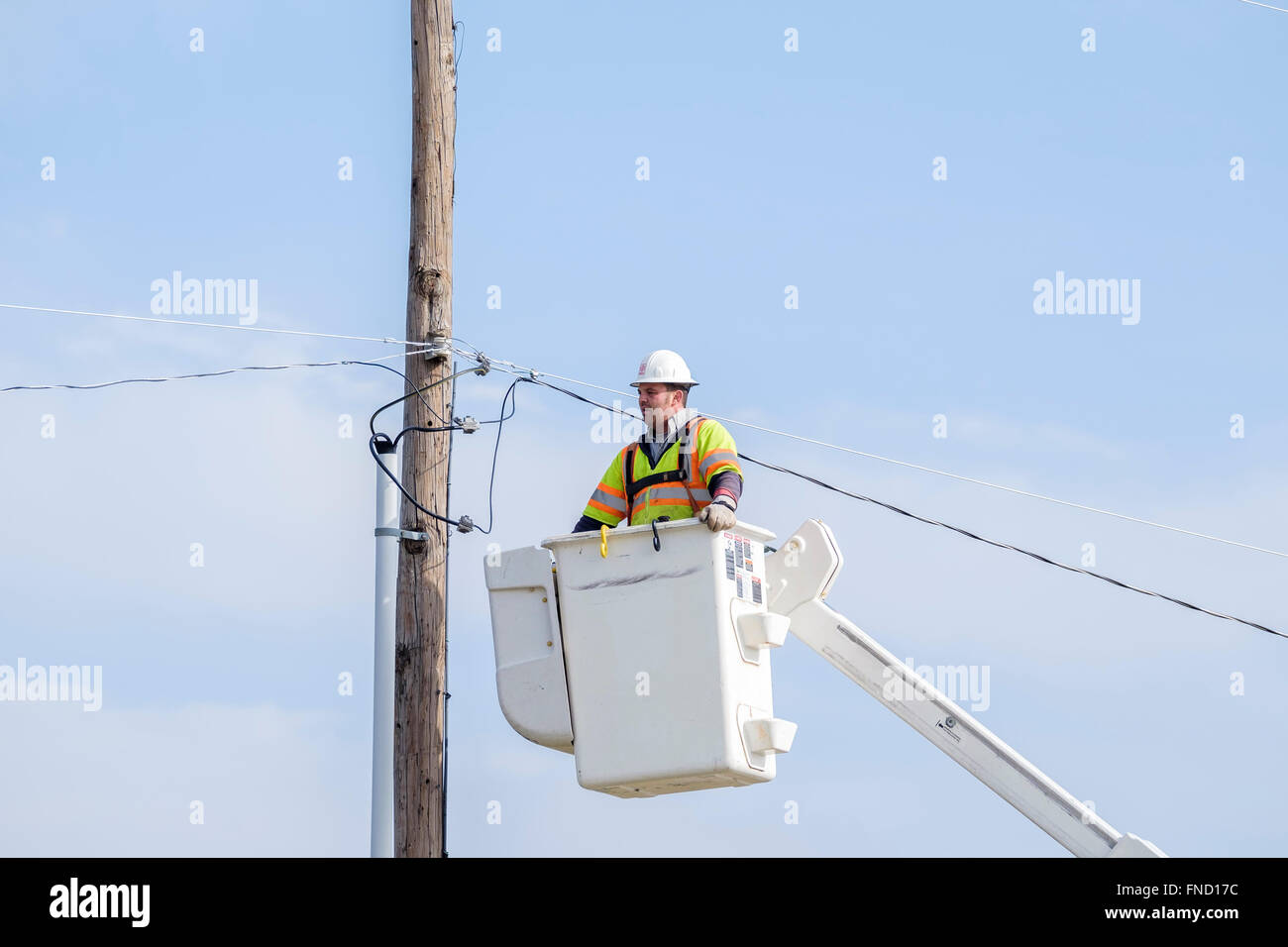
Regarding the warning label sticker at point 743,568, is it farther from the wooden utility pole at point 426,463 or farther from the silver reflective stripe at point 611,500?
the wooden utility pole at point 426,463

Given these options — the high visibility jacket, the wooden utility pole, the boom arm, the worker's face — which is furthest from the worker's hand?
the wooden utility pole

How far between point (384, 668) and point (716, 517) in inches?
91.2

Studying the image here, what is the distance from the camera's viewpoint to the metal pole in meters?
9.34

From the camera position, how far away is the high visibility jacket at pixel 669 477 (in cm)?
866

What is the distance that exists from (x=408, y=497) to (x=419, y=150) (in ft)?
6.24

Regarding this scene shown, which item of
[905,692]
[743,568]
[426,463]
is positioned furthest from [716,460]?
[426,463]

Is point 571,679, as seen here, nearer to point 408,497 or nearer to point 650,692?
point 650,692

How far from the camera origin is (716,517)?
26.4 ft

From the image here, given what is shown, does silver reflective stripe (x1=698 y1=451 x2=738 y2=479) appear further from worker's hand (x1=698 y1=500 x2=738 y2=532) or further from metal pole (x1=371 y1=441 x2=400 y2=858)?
metal pole (x1=371 y1=441 x2=400 y2=858)

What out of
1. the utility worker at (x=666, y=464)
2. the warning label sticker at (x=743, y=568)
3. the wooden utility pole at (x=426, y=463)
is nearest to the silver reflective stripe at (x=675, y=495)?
the utility worker at (x=666, y=464)

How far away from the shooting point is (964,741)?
28.5 ft

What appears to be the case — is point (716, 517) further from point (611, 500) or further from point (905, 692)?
point (905, 692)
